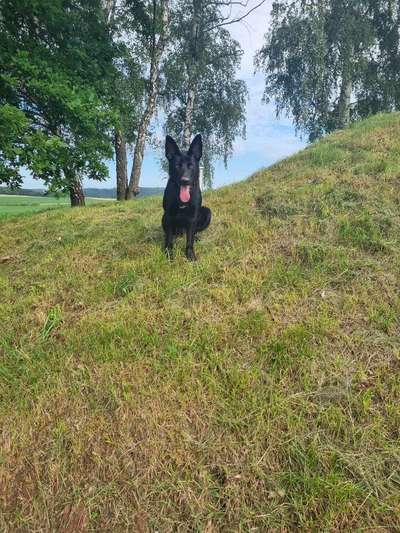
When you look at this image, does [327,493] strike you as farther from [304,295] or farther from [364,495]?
[304,295]

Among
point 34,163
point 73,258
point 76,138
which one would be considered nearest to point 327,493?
point 73,258

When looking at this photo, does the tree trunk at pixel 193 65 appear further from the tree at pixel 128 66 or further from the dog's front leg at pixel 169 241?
the dog's front leg at pixel 169 241

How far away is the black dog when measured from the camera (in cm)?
427

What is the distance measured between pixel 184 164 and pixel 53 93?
14.2ft

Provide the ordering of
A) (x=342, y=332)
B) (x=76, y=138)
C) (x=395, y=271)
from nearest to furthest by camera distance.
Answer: (x=342, y=332), (x=395, y=271), (x=76, y=138)

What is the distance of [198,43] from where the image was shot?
15.7 meters

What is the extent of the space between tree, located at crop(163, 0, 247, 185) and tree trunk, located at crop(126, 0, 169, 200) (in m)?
2.16

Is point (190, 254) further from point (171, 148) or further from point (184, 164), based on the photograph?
point (171, 148)

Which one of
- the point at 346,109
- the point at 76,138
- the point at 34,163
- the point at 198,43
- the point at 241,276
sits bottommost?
the point at 241,276

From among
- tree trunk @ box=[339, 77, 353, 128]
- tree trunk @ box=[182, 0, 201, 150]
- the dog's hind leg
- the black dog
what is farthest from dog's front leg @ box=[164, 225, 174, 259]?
tree trunk @ box=[339, 77, 353, 128]

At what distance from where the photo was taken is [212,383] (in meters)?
2.71

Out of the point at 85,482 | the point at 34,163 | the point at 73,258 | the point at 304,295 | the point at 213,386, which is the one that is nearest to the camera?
the point at 85,482

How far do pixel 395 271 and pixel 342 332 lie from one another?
1342mm

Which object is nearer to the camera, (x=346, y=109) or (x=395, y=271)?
(x=395, y=271)
